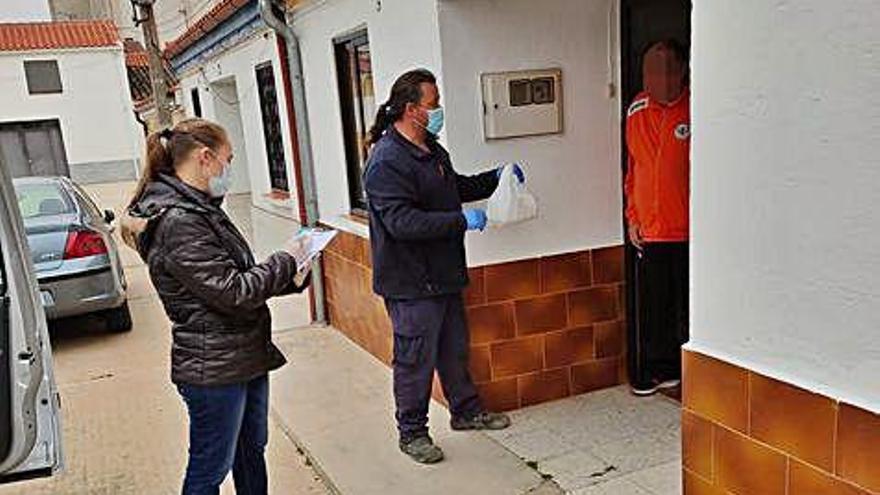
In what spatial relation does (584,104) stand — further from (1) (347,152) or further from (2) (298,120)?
(2) (298,120)

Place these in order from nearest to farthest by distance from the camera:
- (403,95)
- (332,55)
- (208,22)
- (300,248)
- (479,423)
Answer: (300,248) < (403,95) < (479,423) < (332,55) < (208,22)

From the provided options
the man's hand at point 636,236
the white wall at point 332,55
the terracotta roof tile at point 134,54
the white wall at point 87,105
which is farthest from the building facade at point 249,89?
the terracotta roof tile at point 134,54

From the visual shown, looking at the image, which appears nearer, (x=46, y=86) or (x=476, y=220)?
(x=476, y=220)

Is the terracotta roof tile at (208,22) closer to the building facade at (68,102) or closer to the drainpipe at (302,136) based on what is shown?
the drainpipe at (302,136)

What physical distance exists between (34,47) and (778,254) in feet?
65.0

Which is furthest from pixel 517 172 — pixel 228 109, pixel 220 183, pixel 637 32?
pixel 228 109

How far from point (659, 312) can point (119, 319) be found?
175 inches

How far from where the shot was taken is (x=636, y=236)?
3566 millimetres

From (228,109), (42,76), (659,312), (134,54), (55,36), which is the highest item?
(55,36)

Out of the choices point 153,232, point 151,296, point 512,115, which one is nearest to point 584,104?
point 512,115

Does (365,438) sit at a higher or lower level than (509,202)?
lower

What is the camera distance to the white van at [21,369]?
2576 millimetres

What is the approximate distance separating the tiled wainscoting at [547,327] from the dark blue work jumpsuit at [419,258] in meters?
0.20

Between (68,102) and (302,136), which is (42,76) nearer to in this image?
(68,102)
